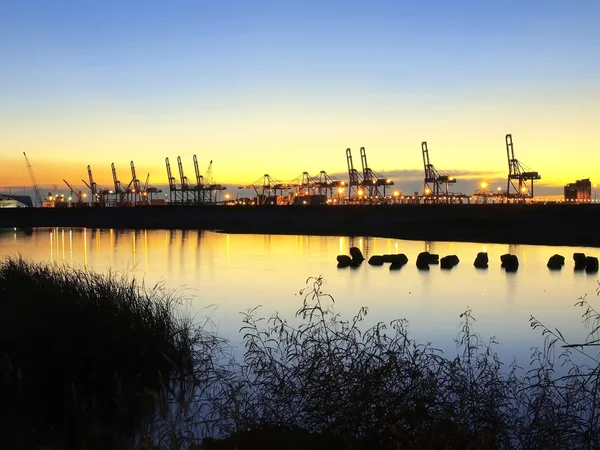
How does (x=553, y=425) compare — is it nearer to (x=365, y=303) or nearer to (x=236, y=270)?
(x=365, y=303)

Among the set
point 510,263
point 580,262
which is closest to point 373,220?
point 510,263

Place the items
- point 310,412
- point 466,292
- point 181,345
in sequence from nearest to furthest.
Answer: point 310,412, point 181,345, point 466,292

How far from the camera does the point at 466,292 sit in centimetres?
2731

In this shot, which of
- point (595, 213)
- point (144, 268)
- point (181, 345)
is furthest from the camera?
point (595, 213)

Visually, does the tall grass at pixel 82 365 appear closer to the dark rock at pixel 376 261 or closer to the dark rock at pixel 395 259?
the dark rock at pixel 376 261

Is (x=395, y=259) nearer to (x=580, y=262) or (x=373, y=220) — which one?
(x=580, y=262)

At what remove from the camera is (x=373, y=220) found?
309 ft

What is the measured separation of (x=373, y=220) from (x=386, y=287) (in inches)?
2591

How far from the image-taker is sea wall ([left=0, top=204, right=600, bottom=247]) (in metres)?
70.0

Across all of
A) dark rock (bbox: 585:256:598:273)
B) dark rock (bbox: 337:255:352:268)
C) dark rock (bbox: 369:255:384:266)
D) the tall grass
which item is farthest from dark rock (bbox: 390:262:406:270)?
the tall grass

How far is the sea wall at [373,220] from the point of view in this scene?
70.0 m

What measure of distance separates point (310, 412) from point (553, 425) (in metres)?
2.63

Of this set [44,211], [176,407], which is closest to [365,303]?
[176,407]

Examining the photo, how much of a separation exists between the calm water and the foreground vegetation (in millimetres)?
4455
